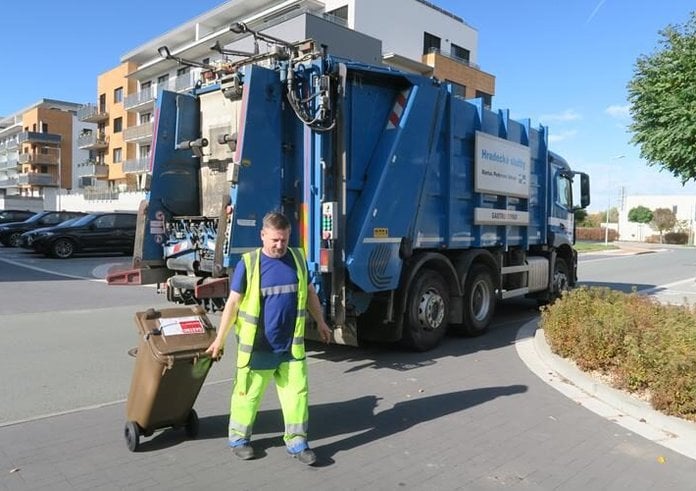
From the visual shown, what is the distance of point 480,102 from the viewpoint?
866 centimetres

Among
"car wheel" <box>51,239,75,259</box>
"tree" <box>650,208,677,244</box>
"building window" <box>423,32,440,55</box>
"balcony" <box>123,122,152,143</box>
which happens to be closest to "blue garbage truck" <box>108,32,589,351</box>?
"car wheel" <box>51,239,75,259</box>

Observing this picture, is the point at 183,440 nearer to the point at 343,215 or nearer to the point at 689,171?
the point at 343,215

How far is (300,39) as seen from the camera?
32250 mm

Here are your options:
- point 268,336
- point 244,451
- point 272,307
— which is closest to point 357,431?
point 244,451

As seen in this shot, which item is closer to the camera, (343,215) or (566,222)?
(343,215)

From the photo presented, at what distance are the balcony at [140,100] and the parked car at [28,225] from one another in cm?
2558

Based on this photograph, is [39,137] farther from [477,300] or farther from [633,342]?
[633,342]

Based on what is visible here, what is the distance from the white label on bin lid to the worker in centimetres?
22

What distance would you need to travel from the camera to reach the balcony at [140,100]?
51.0m

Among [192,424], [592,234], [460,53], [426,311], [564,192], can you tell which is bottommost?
[192,424]

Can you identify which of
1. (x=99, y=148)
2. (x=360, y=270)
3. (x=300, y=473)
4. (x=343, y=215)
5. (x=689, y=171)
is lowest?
(x=300, y=473)

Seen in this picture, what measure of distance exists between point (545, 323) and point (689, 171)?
8785 millimetres

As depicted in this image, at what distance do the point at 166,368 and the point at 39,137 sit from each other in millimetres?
87278

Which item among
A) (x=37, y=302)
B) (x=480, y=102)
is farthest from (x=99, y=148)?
(x=480, y=102)
